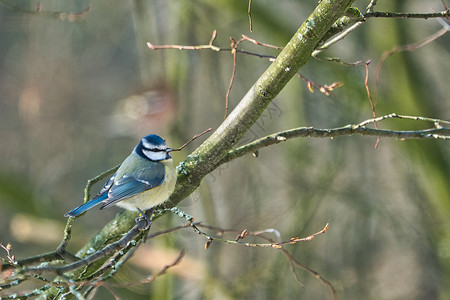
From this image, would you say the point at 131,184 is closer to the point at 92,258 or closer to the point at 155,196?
the point at 155,196

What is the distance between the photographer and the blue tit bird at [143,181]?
2699mm

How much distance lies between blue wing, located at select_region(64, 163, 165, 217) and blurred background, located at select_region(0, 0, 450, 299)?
0.67 metres

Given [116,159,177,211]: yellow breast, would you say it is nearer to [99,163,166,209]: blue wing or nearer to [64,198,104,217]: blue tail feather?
[99,163,166,209]: blue wing

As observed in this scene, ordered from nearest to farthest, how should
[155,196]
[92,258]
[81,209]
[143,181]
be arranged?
1. [92,258]
2. [81,209]
3. [155,196]
4. [143,181]

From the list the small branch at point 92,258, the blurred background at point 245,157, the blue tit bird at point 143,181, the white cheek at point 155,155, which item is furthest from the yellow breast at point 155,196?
the blurred background at point 245,157

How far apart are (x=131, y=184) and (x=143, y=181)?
3.8 inches

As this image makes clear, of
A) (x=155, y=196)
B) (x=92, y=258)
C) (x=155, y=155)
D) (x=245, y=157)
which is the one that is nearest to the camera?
(x=92, y=258)

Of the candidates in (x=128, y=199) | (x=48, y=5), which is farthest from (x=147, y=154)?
(x=48, y=5)

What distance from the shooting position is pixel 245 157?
586 cm

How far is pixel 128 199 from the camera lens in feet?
9.56

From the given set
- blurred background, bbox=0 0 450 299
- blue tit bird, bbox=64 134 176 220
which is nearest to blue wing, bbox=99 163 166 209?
blue tit bird, bbox=64 134 176 220

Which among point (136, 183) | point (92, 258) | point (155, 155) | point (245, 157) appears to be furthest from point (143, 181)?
point (245, 157)

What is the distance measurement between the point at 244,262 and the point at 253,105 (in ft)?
16.8

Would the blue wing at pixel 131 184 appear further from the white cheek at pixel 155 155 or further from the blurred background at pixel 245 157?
the blurred background at pixel 245 157
